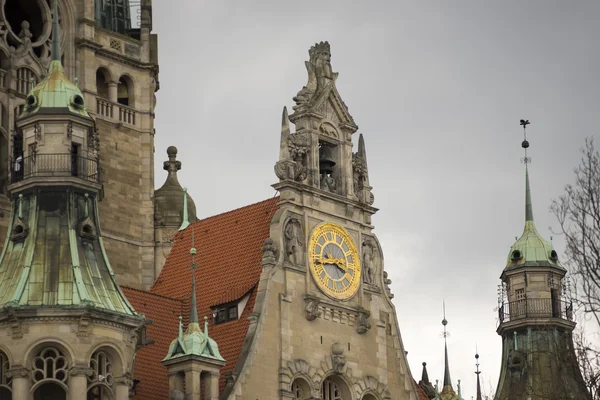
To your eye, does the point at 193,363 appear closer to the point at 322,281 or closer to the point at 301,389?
the point at 301,389

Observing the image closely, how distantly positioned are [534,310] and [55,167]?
27588 mm

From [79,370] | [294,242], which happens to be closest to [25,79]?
[294,242]

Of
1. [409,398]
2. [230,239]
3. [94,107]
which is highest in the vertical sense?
[94,107]

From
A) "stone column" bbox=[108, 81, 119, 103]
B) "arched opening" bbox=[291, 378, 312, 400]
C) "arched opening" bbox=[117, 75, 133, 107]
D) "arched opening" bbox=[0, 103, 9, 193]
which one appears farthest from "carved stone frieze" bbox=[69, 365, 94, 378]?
"arched opening" bbox=[117, 75, 133, 107]

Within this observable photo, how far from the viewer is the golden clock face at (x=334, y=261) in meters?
71.7

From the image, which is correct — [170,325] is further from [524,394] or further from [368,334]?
[524,394]

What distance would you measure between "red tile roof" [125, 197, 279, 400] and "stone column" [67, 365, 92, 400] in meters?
4.22

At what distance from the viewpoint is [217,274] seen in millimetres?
72562

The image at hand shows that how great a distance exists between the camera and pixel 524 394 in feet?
281

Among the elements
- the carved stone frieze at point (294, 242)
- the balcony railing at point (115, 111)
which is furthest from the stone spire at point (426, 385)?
the balcony railing at point (115, 111)

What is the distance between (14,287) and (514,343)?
2875 cm

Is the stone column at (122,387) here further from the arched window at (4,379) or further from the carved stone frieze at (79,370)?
the arched window at (4,379)

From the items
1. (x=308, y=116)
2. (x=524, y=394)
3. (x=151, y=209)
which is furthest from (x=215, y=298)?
(x=524, y=394)

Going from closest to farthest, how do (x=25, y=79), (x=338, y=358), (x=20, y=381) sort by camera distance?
(x=20, y=381), (x=338, y=358), (x=25, y=79)
